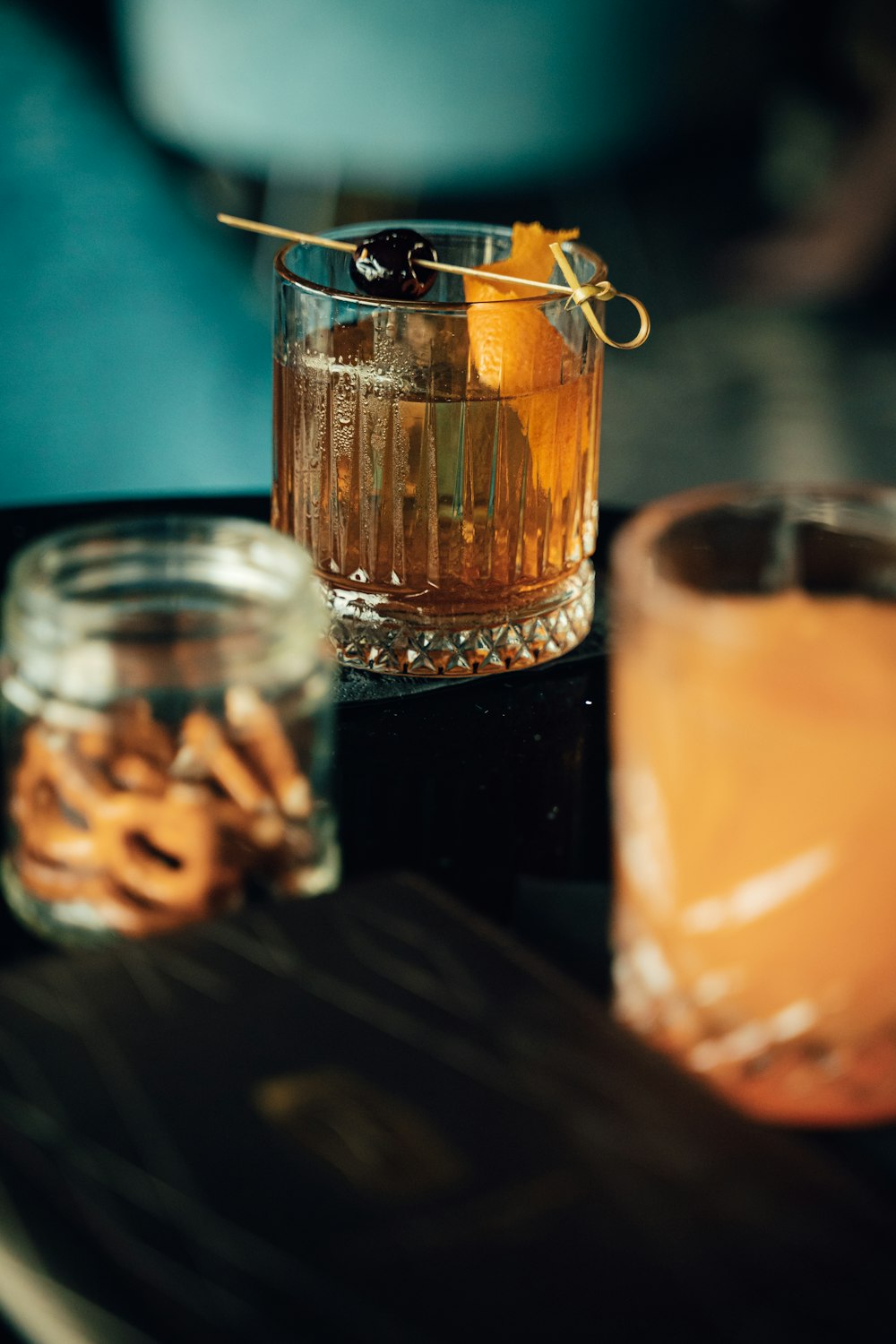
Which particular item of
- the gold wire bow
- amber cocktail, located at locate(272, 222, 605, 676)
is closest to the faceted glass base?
amber cocktail, located at locate(272, 222, 605, 676)

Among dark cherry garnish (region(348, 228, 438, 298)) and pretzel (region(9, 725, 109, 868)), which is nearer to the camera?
pretzel (region(9, 725, 109, 868))

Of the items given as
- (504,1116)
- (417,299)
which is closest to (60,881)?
(504,1116)

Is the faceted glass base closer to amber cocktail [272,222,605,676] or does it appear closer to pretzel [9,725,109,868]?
amber cocktail [272,222,605,676]

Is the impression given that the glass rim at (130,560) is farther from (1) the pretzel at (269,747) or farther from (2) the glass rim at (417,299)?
(2) the glass rim at (417,299)

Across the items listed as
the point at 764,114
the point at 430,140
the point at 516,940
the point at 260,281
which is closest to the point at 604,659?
the point at 516,940

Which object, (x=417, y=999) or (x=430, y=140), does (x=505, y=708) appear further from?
(x=430, y=140)

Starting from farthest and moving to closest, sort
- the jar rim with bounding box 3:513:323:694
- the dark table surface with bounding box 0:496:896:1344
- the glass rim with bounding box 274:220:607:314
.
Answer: the glass rim with bounding box 274:220:607:314 → the jar rim with bounding box 3:513:323:694 → the dark table surface with bounding box 0:496:896:1344

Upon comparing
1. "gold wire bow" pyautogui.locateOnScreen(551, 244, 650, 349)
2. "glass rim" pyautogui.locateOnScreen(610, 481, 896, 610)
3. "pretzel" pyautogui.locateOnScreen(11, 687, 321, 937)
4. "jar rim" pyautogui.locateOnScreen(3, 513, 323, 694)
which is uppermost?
"gold wire bow" pyautogui.locateOnScreen(551, 244, 650, 349)

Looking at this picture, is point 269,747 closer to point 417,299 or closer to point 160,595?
point 160,595
